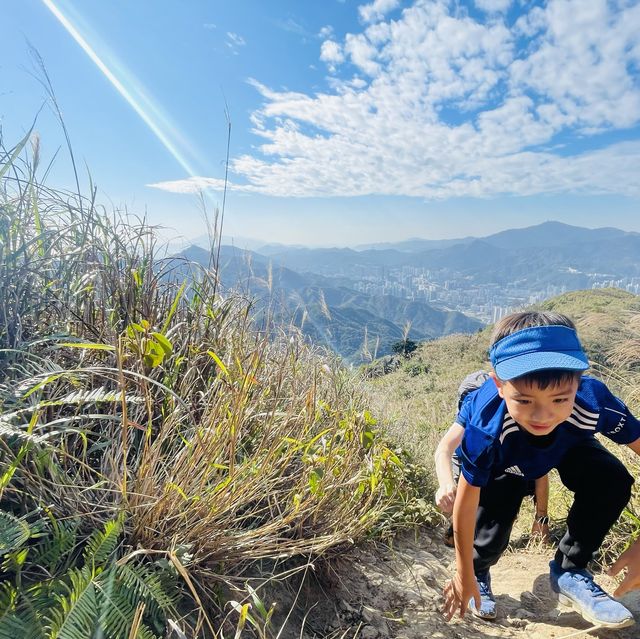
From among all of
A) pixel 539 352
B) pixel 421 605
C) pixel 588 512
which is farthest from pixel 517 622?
pixel 539 352

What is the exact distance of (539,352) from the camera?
4.23ft

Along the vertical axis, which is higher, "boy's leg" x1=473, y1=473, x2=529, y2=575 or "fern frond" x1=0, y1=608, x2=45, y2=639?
"fern frond" x1=0, y1=608, x2=45, y2=639

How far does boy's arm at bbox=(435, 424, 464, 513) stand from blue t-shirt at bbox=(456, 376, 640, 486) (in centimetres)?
9

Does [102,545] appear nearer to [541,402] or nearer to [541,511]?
[541,402]

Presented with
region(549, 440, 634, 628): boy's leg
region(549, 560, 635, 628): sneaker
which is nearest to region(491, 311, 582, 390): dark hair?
region(549, 440, 634, 628): boy's leg

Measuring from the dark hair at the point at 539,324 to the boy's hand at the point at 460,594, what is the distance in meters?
0.78

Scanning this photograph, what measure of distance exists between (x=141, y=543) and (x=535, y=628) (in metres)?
1.56

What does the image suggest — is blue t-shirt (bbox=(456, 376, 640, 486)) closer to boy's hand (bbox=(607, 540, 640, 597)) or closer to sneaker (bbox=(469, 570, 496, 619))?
boy's hand (bbox=(607, 540, 640, 597))

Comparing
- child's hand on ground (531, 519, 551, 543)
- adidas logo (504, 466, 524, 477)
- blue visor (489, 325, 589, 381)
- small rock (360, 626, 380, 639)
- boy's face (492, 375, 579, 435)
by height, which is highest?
blue visor (489, 325, 589, 381)

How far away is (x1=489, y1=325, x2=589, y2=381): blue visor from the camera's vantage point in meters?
1.24

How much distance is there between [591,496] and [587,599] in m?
0.38

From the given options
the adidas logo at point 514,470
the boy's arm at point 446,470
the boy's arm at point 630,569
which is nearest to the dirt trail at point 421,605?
the boy's arm at point 630,569

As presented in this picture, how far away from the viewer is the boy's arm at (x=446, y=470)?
5.10 feet

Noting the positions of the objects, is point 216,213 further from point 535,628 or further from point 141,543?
point 535,628
